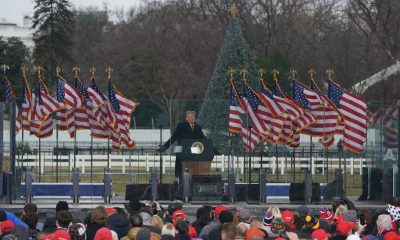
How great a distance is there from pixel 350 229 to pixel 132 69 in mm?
66984

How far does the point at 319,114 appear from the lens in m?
39.1

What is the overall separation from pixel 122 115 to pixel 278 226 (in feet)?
59.5

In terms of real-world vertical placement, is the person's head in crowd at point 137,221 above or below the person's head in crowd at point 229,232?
above

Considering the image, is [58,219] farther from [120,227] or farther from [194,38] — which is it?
[194,38]

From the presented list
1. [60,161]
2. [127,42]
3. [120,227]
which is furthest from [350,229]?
[127,42]

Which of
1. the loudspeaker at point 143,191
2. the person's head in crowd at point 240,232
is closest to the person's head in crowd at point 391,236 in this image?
the person's head in crowd at point 240,232

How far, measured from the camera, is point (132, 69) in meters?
87.4

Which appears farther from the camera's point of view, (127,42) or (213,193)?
(127,42)

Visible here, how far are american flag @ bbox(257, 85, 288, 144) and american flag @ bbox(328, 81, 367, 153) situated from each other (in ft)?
4.90

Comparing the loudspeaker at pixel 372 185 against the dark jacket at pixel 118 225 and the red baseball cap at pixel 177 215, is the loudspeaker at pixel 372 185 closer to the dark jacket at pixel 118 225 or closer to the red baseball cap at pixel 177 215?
the red baseball cap at pixel 177 215

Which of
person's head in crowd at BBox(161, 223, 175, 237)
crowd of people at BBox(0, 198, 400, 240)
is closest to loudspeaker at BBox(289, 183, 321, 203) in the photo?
crowd of people at BBox(0, 198, 400, 240)

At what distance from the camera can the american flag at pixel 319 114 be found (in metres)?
38.9

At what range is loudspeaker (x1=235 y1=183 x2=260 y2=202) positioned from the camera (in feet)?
121

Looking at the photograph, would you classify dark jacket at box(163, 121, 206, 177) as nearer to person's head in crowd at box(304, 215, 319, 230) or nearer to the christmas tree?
the christmas tree
